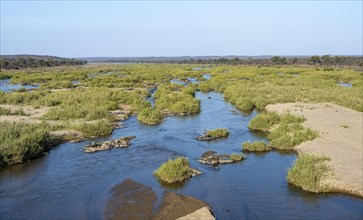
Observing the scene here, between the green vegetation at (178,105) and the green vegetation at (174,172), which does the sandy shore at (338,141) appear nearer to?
the green vegetation at (174,172)

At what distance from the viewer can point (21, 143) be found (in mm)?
17625

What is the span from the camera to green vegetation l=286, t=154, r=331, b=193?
1395cm

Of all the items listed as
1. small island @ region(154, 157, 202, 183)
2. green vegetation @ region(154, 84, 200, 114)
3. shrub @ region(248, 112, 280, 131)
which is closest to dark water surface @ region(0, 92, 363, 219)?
small island @ region(154, 157, 202, 183)

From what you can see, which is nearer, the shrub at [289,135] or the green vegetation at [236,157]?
the green vegetation at [236,157]

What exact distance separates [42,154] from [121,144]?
415 centimetres

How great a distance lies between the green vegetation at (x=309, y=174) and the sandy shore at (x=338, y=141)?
313mm

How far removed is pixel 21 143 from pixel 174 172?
800cm

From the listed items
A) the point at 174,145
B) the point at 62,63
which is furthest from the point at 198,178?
the point at 62,63

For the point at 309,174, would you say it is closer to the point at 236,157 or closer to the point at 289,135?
the point at 236,157

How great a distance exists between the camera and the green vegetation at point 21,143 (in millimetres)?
17047

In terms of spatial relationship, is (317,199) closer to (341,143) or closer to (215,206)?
(215,206)

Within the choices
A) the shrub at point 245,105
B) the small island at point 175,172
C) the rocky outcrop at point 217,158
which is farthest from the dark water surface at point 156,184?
the shrub at point 245,105

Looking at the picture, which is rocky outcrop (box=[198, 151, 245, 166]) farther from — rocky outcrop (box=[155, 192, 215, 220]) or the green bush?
the green bush

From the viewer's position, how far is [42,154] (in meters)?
18.8
